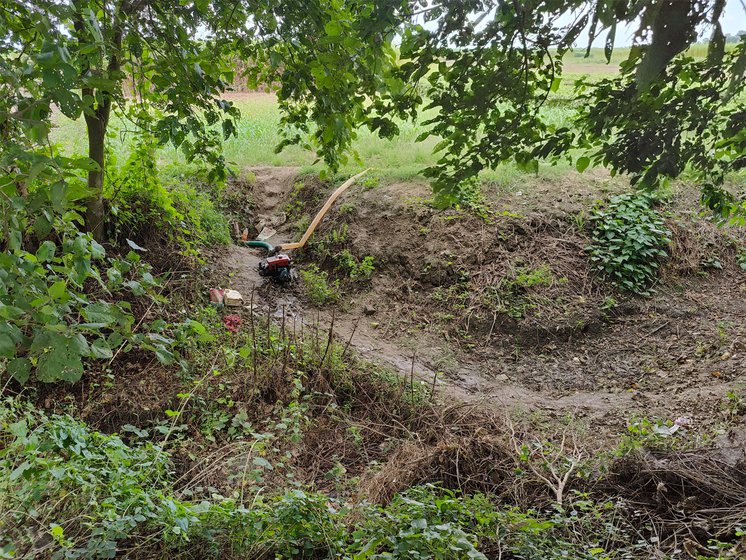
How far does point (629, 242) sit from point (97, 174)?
592 cm

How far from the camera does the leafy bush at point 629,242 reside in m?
6.21

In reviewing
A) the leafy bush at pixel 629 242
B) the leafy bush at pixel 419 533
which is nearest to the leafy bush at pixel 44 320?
the leafy bush at pixel 419 533

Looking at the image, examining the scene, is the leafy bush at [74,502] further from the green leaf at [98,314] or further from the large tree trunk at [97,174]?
the large tree trunk at [97,174]

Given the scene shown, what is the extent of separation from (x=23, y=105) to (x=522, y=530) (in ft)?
8.64

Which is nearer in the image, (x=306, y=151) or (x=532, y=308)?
(x=532, y=308)

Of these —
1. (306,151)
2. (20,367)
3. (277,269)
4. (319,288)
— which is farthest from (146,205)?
(20,367)

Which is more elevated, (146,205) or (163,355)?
(163,355)

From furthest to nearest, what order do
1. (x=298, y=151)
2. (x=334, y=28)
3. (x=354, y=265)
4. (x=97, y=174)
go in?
(x=298, y=151) < (x=354, y=265) < (x=97, y=174) < (x=334, y=28)

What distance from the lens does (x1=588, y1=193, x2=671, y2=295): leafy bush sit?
20.4ft

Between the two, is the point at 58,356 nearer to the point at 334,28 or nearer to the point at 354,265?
the point at 334,28

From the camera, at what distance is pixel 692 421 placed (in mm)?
3949

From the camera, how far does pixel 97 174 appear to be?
4875 mm

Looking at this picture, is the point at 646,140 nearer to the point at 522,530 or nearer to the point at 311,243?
the point at 522,530

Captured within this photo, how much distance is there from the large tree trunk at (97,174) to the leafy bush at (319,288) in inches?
92.1
